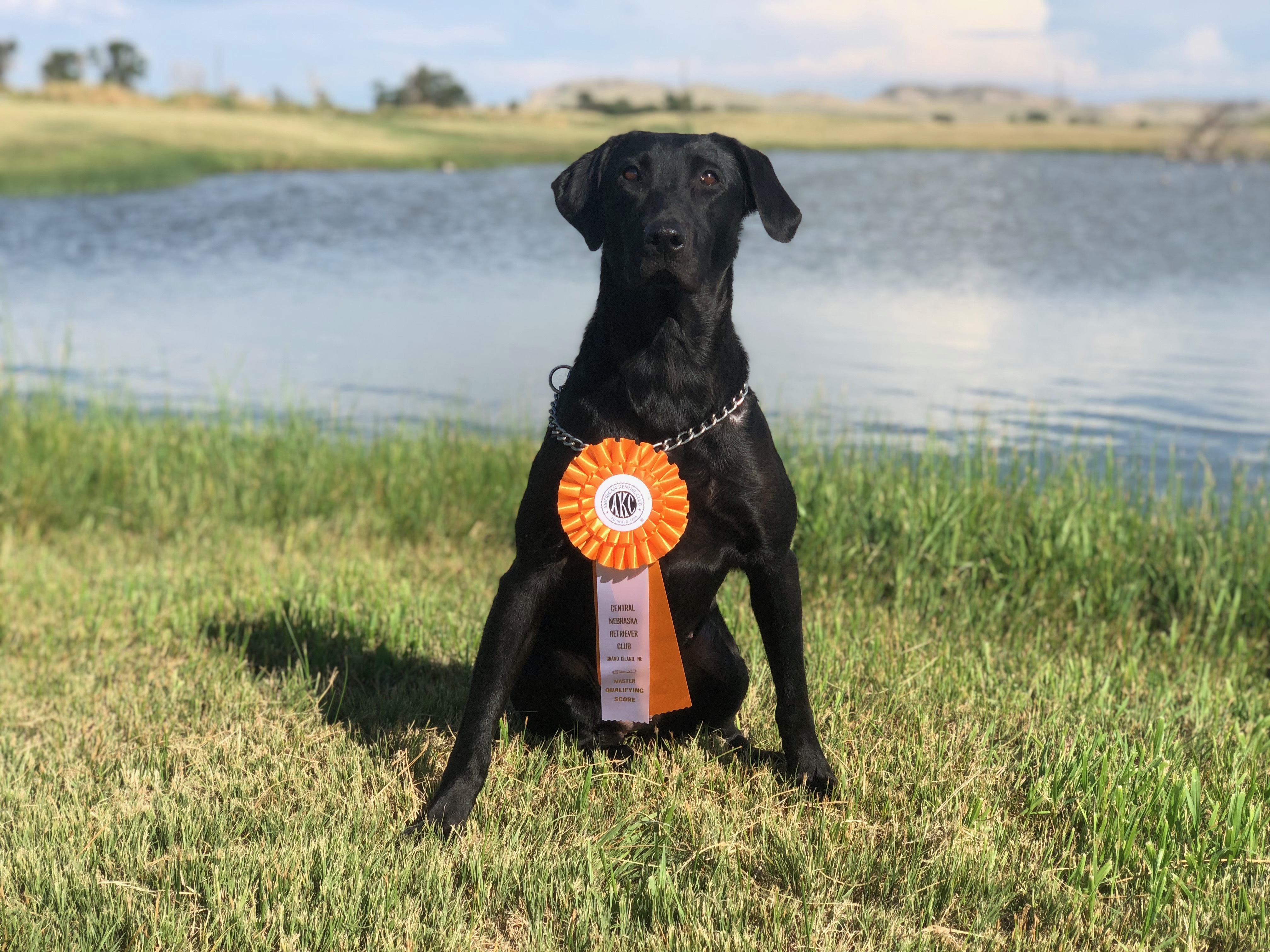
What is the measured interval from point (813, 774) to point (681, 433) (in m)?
1.10

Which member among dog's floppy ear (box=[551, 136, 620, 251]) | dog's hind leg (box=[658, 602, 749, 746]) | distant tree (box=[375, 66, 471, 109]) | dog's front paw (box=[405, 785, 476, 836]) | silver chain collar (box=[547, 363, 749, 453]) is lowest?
dog's front paw (box=[405, 785, 476, 836])

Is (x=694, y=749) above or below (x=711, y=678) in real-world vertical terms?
below

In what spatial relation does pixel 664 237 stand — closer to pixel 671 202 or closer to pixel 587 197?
pixel 671 202

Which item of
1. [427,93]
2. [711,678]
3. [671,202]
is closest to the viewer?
[671,202]

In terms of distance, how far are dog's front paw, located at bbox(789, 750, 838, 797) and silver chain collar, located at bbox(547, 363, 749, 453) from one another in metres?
1.02

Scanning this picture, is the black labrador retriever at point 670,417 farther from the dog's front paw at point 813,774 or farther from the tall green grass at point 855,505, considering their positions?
the tall green grass at point 855,505

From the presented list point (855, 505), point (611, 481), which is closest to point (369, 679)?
point (611, 481)

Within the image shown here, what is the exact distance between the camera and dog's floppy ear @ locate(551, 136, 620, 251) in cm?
306

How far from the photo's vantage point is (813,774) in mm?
3113

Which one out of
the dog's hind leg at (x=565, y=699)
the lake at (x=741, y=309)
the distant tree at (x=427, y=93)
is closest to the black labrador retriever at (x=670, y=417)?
the dog's hind leg at (x=565, y=699)

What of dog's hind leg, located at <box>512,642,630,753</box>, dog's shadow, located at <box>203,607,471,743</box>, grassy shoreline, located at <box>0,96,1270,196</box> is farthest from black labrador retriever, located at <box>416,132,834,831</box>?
grassy shoreline, located at <box>0,96,1270,196</box>

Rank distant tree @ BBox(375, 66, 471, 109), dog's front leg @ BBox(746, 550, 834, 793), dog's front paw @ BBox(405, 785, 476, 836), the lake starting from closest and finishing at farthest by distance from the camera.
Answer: dog's front paw @ BBox(405, 785, 476, 836)
dog's front leg @ BBox(746, 550, 834, 793)
the lake
distant tree @ BBox(375, 66, 471, 109)

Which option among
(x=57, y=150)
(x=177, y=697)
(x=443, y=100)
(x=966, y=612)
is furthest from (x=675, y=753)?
(x=443, y=100)

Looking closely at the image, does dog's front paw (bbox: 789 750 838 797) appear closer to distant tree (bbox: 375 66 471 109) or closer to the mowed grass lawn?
the mowed grass lawn
